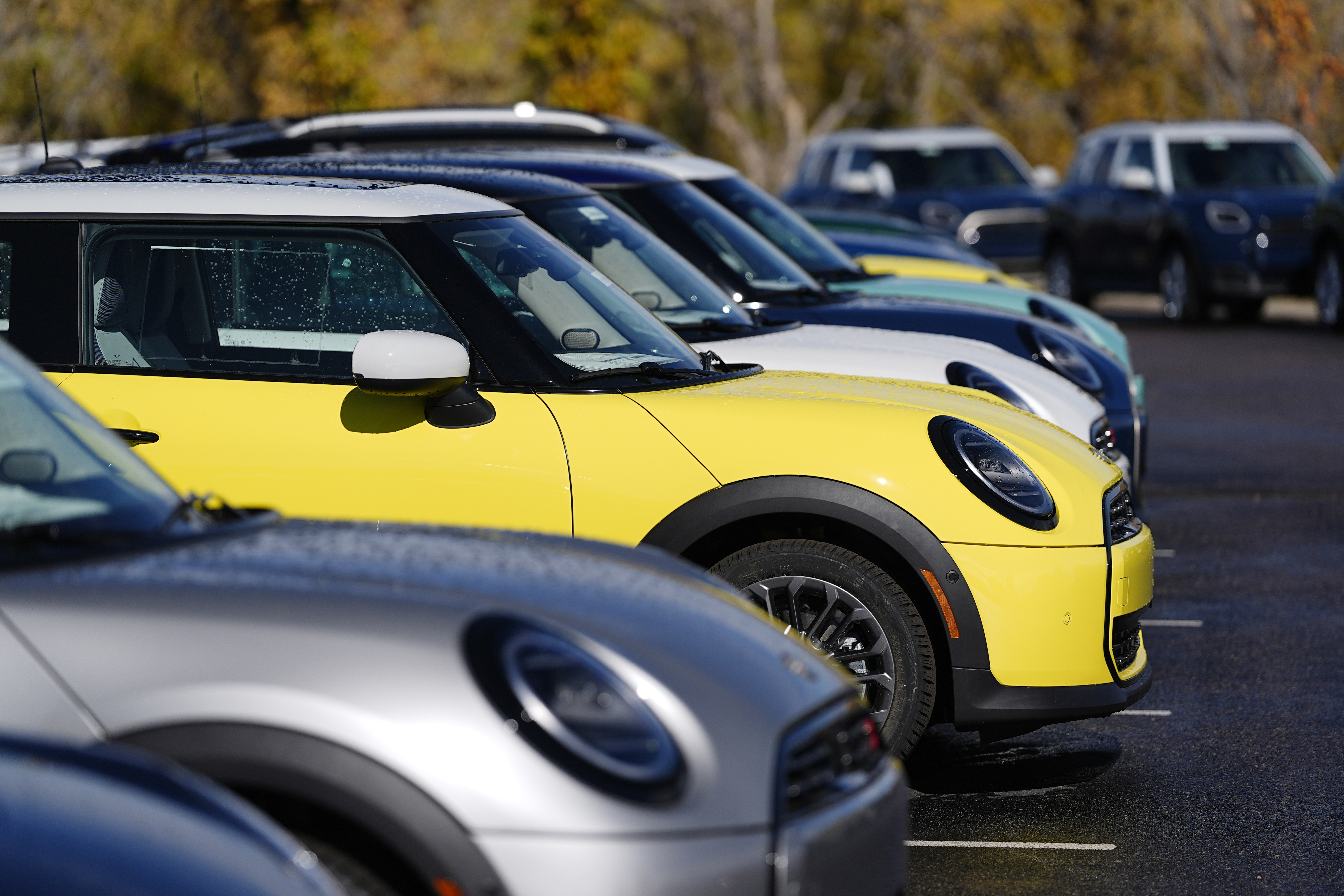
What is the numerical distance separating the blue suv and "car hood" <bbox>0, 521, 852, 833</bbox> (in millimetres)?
17281

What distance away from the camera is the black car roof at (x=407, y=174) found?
21.6ft

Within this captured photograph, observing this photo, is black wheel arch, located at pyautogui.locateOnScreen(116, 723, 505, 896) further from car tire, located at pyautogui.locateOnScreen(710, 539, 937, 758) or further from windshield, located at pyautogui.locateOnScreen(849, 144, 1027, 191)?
windshield, located at pyautogui.locateOnScreen(849, 144, 1027, 191)

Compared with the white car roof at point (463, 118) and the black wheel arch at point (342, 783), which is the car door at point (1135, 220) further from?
the black wheel arch at point (342, 783)

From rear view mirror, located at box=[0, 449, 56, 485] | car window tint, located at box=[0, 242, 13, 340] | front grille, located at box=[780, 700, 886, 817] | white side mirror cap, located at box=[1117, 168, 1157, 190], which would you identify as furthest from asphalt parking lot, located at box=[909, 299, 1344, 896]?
white side mirror cap, located at box=[1117, 168, 1157, 190]

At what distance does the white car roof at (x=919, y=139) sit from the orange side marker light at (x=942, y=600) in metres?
17.4

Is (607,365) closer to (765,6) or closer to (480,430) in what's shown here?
(480,430)

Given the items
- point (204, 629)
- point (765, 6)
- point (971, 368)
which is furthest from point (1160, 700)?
point (765, 6)

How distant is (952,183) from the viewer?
2186 cm

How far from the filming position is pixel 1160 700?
21.2 feet

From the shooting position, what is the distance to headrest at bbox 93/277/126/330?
17.7 feet

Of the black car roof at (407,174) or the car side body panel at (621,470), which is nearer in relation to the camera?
the car side body panel at (621,470)

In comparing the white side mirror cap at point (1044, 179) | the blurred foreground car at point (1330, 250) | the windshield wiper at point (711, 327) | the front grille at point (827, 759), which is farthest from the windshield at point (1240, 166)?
the front grille at point (827, 759)

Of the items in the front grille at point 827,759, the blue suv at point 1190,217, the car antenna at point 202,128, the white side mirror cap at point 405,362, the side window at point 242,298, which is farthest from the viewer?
the blue suv at point 1190,217

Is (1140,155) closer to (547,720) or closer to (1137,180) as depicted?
(1137,180)
